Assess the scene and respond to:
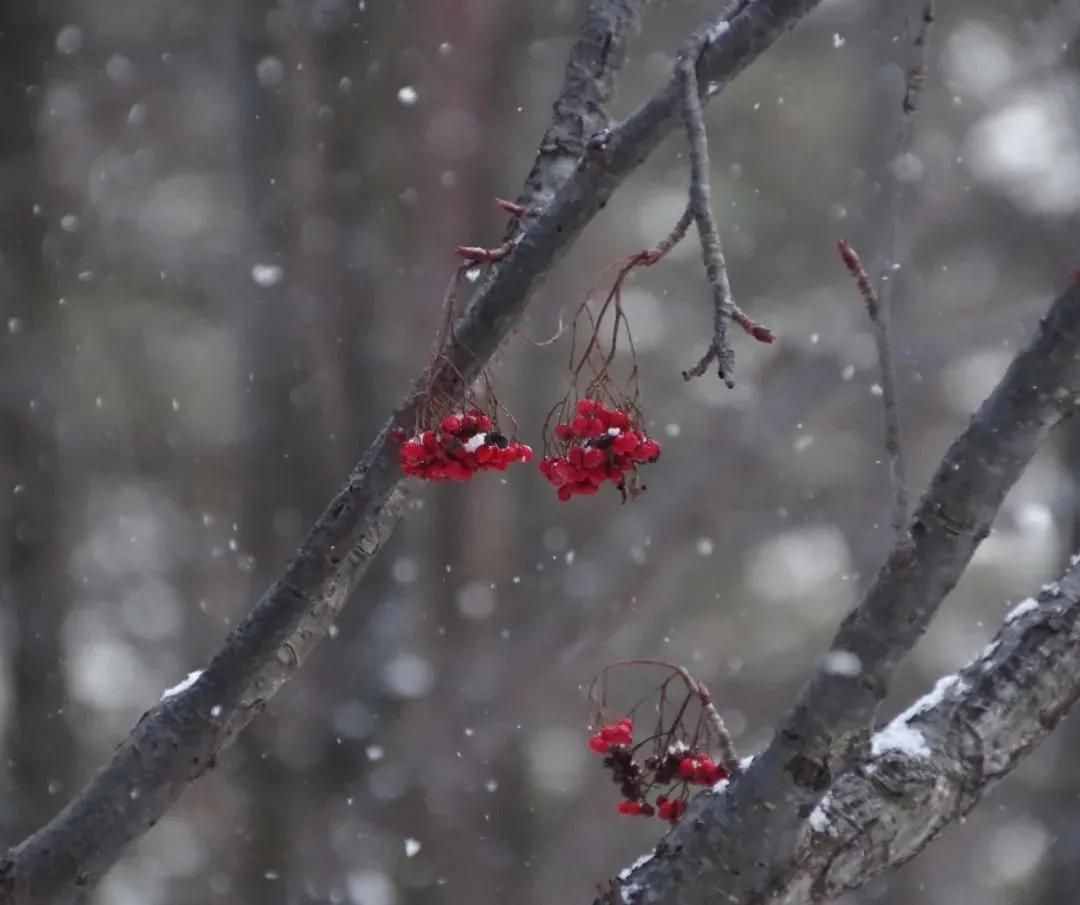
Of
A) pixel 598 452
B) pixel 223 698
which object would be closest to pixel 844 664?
pixel 598 452

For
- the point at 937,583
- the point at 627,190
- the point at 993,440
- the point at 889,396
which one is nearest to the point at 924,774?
the point at 937,583

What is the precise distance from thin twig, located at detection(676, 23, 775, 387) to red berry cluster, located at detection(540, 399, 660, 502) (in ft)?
0.91

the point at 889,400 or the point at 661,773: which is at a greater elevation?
the point at 661,773

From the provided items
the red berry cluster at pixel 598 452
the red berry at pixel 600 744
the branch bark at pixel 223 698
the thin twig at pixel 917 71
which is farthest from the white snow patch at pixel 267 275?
the thin twig at pixel 917 71

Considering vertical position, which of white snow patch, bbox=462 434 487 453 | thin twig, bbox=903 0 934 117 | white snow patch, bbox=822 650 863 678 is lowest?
white snow patch, bbox=822 650 863 678

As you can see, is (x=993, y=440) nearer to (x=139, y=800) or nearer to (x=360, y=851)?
(x=139, y=800)

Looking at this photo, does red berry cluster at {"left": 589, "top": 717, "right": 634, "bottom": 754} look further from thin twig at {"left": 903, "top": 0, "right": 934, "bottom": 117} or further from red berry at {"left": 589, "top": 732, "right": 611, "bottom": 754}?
thin twig at {"left": 903, "top": 0, "right": 934, "bottom": 117}

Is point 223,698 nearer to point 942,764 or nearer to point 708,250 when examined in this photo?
point 942,764

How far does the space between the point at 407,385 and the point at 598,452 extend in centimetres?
396

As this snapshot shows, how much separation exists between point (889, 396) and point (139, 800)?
106cm

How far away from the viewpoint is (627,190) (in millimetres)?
6352

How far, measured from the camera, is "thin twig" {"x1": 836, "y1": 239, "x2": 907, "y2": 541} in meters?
1.11

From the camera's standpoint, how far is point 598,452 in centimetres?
143

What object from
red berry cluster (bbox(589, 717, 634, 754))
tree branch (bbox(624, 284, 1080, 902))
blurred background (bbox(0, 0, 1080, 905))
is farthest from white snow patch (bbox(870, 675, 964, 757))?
blurred background (bbox(0, 0, 1080, 905))
